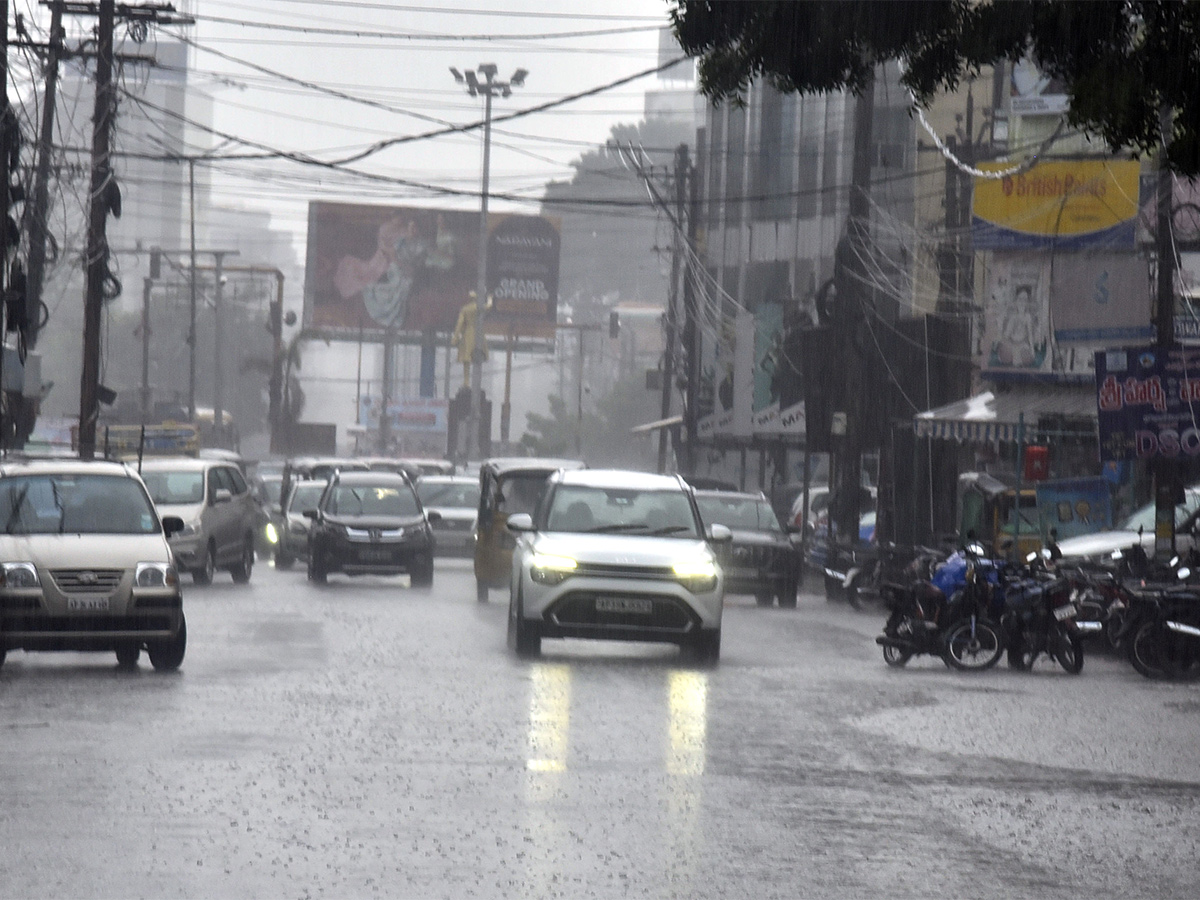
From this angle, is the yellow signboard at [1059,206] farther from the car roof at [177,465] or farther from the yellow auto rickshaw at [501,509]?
the car roof at [177,465]

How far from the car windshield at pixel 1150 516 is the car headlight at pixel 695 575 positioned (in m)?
8.87

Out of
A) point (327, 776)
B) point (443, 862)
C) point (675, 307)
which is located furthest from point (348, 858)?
point (675, 307)

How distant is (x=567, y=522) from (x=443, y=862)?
11.0 m

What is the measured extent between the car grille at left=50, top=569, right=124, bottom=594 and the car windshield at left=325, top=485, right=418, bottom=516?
16289 mm

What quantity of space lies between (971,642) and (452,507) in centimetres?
2160

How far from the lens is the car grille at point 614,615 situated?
57.8ft

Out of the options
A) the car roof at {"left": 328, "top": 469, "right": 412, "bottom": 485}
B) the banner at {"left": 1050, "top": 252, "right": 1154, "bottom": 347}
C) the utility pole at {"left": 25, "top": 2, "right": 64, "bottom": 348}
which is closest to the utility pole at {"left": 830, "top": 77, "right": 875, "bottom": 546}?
the banner at {"left": 1050, "top": 252, "right": 1154, "bottom": 347}

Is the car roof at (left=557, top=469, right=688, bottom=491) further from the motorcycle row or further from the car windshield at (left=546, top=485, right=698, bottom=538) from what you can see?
the motorcycle row

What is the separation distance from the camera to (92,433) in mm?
35812

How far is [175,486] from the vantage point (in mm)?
31562

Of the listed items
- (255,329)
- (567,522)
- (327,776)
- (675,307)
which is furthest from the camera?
(255,329)

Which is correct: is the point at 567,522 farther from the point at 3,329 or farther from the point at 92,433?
the point at 92,433

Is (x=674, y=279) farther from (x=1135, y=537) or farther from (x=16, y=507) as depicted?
(x=16, y=507)

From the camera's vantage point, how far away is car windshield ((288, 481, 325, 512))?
37000 mm
